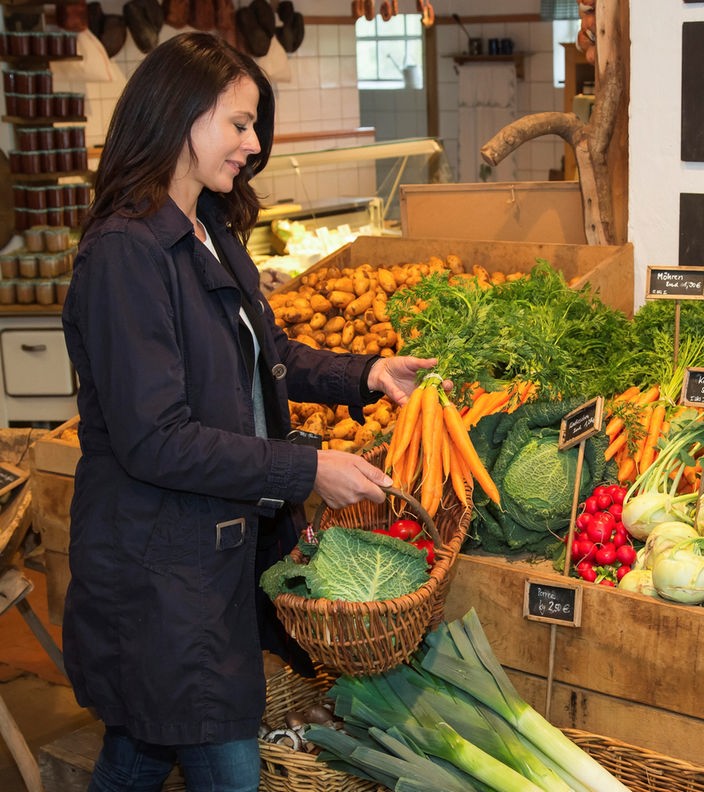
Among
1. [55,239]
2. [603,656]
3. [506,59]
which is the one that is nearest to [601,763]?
[603,656]

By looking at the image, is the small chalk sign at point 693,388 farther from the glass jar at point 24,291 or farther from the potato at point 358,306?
the glass jar at point 24,291

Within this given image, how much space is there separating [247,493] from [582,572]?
0.91 meters

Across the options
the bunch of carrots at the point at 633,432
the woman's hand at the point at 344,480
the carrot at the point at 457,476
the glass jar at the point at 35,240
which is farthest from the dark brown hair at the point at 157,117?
the glass jar at the point at 35,240

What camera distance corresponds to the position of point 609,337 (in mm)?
3240

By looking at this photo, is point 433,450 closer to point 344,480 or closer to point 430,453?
point 430,453

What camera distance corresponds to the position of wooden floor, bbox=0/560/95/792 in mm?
3572

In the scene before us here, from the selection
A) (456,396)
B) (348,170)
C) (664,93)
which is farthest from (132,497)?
(348,170)

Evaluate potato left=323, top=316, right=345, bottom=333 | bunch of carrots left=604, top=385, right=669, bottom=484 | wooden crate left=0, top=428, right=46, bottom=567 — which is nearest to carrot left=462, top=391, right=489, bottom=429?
bunch of carrots left=604, top=385, right=669, bottom=484

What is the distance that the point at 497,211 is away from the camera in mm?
4543

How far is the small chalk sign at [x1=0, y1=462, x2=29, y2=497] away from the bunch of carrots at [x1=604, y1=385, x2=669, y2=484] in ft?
5.57

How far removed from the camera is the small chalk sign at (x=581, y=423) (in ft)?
8.03

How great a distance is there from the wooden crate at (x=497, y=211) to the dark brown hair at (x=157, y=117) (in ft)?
8.25

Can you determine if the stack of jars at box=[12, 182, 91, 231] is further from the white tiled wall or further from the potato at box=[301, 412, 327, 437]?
the potato at box=[301, 412, 327, 437]

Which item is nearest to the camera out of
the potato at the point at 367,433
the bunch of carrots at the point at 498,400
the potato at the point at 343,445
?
the bunch of carrots at the point at 498,400
